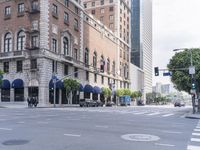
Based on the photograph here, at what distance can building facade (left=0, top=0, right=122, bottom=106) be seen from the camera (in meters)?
54.8

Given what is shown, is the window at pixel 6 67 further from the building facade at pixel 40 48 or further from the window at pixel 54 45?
the window at pixel 54 45

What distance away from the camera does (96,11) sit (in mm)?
106562

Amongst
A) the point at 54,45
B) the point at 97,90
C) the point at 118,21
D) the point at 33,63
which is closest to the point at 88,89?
the point at 97,90

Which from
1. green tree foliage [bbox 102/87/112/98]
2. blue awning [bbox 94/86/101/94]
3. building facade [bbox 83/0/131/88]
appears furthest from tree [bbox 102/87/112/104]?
building facade [bbox 83/0/131/88]

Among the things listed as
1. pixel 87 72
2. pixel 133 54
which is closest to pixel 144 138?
pixel 87 72

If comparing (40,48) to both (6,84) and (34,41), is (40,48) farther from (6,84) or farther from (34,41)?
(6,84)

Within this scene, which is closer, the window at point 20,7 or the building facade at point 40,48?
the building facade at point 40,48

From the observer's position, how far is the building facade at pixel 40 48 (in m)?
54.8

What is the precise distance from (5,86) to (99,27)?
34.5m

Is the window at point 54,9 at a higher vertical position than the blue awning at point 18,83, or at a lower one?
higher

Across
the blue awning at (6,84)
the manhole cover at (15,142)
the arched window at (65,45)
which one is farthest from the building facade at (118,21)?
the manhole cover at (15,142)

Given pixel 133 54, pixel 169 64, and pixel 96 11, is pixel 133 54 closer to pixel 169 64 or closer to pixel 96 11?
pixel 96 11

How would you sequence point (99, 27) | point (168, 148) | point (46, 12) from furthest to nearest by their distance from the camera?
point (99, 27)
point (46, 12)
point (168, 148)

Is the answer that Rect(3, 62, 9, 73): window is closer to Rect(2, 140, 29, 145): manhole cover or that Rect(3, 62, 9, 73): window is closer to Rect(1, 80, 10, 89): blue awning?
Rect(1, 80, 10, 89): blue awning
